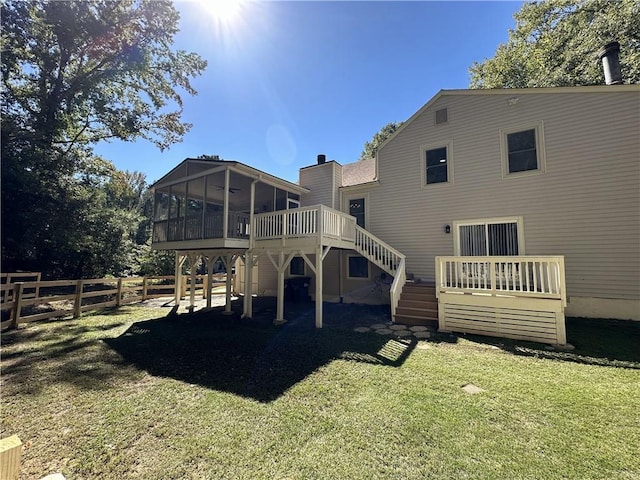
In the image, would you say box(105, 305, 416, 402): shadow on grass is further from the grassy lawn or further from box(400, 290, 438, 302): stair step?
box(400, 290, 438, 302): stair step

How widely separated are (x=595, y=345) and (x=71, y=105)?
70.6ft

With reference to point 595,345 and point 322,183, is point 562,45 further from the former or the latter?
point 595,345

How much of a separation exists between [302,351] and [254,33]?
11.2 m

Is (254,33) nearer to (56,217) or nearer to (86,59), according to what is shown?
(86,59)

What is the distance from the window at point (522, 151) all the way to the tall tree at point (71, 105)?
1779 centimetres

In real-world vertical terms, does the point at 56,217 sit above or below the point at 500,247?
above

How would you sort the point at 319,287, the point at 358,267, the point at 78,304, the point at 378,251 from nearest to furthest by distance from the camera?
the point at 319,287 → the point at 78,304 → the point at 378,251 → the point at 358,267

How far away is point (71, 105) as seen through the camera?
13.3 meters

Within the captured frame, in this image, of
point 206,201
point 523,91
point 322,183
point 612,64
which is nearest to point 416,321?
point 322,183

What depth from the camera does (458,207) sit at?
31.2 feet

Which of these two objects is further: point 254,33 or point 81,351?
point 254,33

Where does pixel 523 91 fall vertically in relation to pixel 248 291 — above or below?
above

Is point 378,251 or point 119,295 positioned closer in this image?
point 378,251

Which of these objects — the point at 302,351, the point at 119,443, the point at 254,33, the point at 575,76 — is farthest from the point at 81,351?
the point at 575,76
